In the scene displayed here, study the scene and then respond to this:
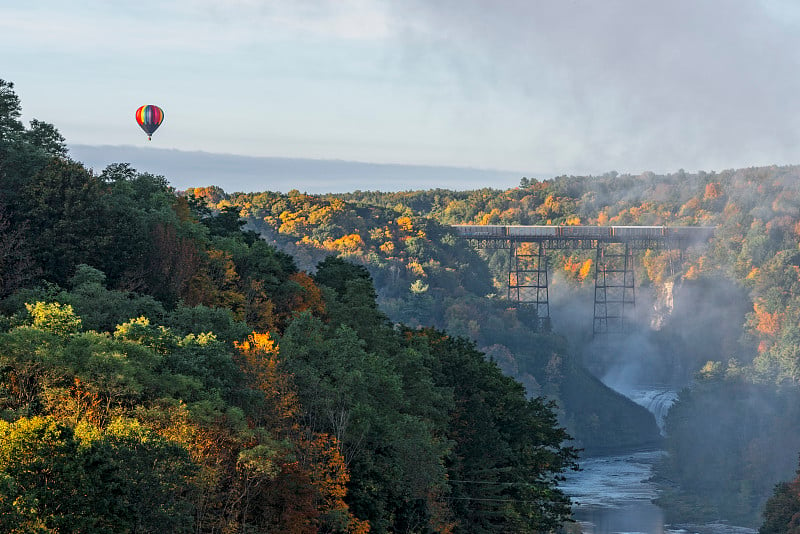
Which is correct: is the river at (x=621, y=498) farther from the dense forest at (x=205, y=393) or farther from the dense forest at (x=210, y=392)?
the dense forest at (x=205, y=393)

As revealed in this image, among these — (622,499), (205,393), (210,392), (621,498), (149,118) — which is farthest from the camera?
(621,498)

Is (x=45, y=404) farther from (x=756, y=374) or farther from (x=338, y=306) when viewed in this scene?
(x=756, y=374)

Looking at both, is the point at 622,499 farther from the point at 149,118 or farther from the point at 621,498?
the point at 149,118

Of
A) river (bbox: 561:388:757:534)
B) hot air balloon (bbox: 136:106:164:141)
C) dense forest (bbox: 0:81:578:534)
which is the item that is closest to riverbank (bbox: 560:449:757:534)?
river (bbox: 561:388:757:534)

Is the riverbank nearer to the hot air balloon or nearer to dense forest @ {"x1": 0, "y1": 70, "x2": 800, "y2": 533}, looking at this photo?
dense forest @ {"x1": 0, "y1": 70, "x2": 800, "y2": 533}

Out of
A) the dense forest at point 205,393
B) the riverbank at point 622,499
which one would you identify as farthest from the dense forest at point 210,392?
the riverbank at point 622,499

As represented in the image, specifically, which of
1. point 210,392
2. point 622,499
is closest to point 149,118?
point 210,392

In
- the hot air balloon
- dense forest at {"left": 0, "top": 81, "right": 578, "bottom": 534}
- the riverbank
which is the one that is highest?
the hot air balloon
